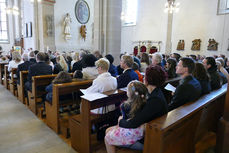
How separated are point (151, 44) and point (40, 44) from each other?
9244 mm

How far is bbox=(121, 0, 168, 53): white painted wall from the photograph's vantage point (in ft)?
48.2

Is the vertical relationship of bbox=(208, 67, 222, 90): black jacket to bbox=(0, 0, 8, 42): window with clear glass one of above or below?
below

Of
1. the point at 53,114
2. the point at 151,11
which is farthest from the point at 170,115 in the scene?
the point at 151,11

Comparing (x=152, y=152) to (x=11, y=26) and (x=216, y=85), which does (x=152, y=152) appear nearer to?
(x=216, y=85)


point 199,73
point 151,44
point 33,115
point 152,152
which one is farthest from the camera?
point 151,44

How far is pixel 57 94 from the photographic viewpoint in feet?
10.6

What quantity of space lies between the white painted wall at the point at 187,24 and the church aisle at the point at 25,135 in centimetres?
1195

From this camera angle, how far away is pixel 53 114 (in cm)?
352

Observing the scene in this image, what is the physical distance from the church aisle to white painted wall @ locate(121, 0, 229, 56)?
12.0 metres

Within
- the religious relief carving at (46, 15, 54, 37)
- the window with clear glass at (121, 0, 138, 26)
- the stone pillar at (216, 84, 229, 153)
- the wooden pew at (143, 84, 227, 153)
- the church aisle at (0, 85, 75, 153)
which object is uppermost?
the window with clear glass at (121, 0, 138, 26)

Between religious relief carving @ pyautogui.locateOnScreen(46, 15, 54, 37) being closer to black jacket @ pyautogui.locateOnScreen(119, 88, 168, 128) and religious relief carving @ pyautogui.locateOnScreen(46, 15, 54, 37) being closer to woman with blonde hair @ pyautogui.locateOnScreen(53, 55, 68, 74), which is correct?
woman with blonde hair @ pyautogui.locateOnScreen(53, 55, 68, 74)

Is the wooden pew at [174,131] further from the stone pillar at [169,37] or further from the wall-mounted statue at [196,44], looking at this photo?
the stone pillar at [169,37]

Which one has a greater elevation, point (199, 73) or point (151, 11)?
point (151, 11)

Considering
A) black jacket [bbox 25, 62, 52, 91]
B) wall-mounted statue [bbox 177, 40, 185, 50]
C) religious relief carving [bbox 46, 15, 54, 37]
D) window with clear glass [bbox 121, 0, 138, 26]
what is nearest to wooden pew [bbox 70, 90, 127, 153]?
black jacket [bbox 25, 62, 52, 91]
